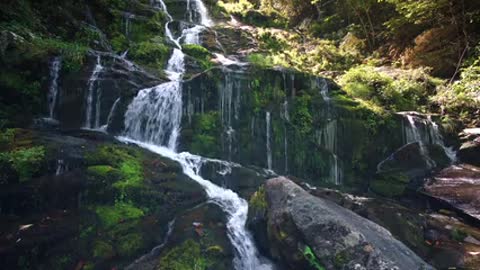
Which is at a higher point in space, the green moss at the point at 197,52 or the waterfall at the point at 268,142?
the green moss at the point at 197,52

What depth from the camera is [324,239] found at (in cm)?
503

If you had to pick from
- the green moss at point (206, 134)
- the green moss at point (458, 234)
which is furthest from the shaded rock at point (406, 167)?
the green moss at point (206, 134)

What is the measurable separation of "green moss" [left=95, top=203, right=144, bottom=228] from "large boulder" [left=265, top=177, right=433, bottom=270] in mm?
2329

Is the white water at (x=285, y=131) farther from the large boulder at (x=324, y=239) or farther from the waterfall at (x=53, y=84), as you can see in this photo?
the waterfall at (x=53, y=84)

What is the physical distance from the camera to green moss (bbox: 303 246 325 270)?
4.91m

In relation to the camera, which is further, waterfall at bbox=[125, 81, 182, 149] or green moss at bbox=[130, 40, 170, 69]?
green moss at bbox=[130, 40, 170, 69]

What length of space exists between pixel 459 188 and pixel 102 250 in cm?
→ 779

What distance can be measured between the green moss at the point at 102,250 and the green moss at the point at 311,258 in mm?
2885

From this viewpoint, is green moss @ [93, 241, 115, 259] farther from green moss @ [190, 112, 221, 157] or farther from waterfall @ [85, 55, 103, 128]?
waterfall @ [85, 55, 103, 128]

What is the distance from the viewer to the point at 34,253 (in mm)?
5051

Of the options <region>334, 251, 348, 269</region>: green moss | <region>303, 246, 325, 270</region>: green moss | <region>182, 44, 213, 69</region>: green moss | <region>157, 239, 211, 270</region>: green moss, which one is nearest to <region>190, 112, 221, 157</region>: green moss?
<region>157, 239, 211, 270</region>: green moss

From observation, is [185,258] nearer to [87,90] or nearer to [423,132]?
[87,90]

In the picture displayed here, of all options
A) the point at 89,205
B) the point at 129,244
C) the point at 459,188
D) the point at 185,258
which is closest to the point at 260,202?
the point at 185,258

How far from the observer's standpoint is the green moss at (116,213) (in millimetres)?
5789
